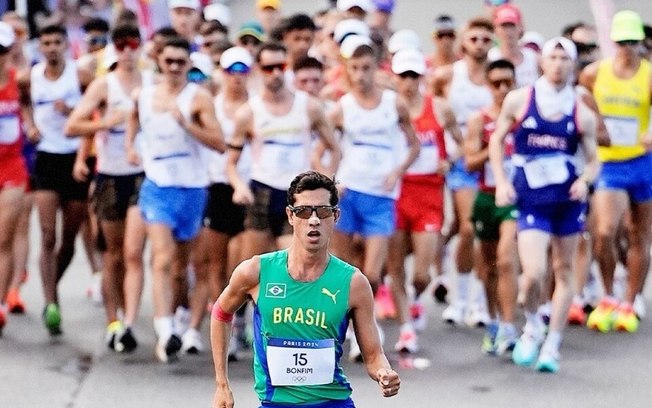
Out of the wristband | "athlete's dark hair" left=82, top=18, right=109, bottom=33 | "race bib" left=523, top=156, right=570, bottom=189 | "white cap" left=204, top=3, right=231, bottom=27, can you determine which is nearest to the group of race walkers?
"race bib" left=523, top=156, right=570, bottom=189

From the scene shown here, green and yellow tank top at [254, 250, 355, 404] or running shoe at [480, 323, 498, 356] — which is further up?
green and yellow tank top at [254, 250, 355, 404]

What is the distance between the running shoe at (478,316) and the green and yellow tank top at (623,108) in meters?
1.47

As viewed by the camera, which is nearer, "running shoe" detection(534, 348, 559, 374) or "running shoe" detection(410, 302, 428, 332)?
"running shoe" detection(534, 348, 559, 374)

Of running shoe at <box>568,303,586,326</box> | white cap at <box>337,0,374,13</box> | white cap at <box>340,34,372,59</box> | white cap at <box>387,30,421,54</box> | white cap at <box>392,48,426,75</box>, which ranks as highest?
white cap at <box>337,0,374,13</box>

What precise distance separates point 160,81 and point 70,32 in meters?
6.36

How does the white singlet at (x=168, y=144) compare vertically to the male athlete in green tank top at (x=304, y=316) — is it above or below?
above

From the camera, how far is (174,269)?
12.5 metres

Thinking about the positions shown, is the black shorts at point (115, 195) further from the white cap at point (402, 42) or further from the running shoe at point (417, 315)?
the white cap at point (402, 42)

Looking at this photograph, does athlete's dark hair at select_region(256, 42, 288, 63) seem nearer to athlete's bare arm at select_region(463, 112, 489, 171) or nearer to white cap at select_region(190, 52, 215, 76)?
white cap at select_region(190, 52, 215, 76)

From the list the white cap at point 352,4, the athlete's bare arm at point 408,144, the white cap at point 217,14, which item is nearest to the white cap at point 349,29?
the white cap at point 352,4

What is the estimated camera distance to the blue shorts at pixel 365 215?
39.8 feet

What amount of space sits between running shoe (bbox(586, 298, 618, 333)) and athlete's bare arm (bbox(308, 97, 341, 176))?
264 centimetres

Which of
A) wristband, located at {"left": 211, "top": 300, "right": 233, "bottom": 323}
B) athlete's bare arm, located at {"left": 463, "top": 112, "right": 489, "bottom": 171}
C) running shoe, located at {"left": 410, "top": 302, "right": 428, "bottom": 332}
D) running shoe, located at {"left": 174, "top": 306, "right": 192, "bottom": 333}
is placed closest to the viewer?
wristband, located at {"left": 211, "top": 300, "right": 233, "bottom": 323}

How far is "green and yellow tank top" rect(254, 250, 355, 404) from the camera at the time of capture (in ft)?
25.0
